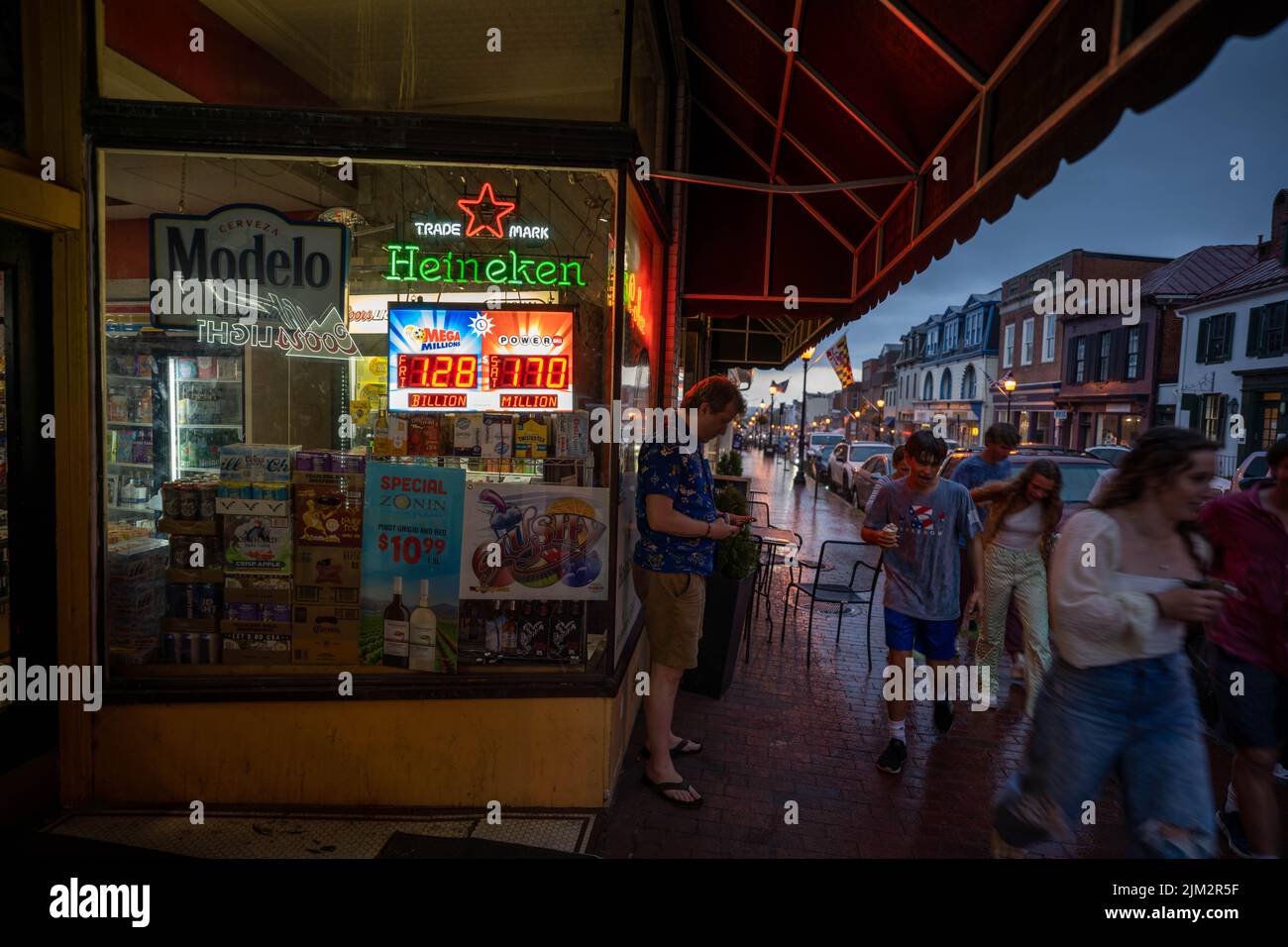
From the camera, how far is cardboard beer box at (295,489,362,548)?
3.82 meters

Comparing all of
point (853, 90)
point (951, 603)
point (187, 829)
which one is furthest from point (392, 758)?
point (853, 90)

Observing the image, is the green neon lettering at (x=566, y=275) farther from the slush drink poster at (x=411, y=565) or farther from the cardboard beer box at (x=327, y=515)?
the cardboard beer box at (x=327, y=515)

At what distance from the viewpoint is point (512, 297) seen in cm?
414

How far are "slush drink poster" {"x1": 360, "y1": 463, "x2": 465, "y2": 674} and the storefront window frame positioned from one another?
0.20 metres

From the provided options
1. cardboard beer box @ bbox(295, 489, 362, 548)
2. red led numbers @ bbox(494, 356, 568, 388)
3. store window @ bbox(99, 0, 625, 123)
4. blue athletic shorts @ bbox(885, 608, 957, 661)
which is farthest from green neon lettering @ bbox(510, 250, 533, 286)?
blue athletic shorts @ bbox(885, 608, 957, 661)

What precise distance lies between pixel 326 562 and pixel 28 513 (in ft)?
4.47

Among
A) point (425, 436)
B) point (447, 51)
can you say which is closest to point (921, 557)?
point (425, 436)

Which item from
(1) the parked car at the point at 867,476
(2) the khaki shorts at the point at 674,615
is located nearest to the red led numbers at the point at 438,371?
(2) the khaki shorts at the point at 674,615

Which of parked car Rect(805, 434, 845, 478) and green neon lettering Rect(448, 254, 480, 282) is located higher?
green neon lettering Rect(448, 254, 480, 282)

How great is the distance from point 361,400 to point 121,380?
1.36 m

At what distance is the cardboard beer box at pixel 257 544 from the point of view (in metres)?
3.81

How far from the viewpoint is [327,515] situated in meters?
3.82

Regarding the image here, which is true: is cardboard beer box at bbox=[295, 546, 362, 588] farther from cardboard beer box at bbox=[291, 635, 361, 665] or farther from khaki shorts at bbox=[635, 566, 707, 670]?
khaki shorts at bbox=[635, 566, 707, 670]
